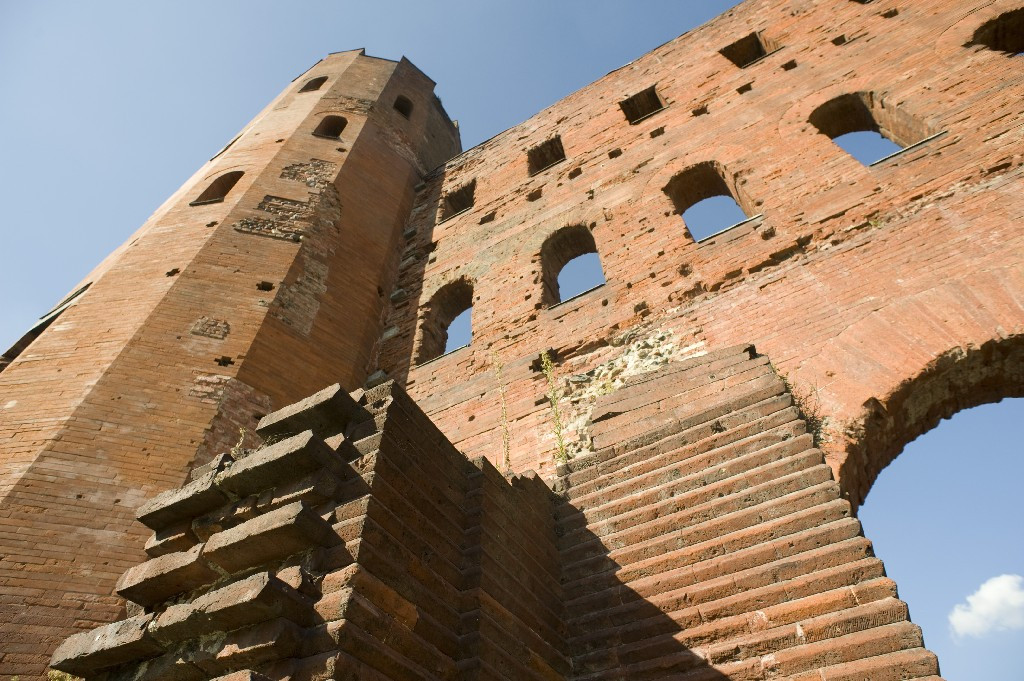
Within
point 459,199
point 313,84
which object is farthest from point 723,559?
point 313,84

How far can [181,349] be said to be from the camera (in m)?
6.55

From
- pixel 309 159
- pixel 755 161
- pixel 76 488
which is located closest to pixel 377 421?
pixel 76 488

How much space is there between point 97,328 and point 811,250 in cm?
706

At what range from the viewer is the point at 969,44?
6.78 metres

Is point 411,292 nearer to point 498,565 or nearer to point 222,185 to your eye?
point 222,185

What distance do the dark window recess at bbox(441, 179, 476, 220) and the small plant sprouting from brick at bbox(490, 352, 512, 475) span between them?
4791mm

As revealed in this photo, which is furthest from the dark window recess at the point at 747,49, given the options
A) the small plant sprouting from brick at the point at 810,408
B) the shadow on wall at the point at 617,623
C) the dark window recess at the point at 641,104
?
the shadow on wall at the point at 617,623

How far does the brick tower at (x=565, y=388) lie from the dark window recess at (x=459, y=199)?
0.73 metres

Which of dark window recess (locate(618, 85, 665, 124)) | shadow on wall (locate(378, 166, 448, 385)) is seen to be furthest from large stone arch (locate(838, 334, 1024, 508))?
dark window recess (locate(618, 85, 665, 124))

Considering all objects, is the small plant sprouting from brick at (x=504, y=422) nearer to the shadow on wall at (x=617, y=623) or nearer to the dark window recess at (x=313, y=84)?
the shadow on wall at (x=617, y=623)

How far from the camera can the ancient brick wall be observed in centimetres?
441

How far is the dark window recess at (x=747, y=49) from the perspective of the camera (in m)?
9.45

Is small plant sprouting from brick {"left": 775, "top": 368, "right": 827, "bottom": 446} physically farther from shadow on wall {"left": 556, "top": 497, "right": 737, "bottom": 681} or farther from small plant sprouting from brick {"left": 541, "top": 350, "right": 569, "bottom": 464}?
small plant sprouting from brick {"left": 541, "top": 350, "right": 569, "bottom": 464}

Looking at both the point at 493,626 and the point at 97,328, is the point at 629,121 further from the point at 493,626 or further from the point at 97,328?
the point at 493,626
